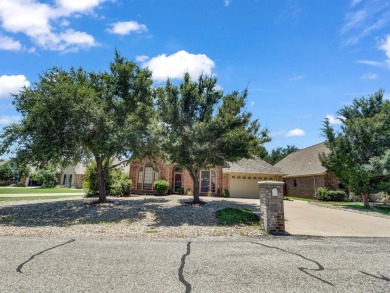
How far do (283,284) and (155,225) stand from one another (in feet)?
23.7

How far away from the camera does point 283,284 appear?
457 centimetres

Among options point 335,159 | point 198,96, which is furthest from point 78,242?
point 335,159

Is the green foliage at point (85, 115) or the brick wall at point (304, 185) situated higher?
the green foliage at point (85, 115)

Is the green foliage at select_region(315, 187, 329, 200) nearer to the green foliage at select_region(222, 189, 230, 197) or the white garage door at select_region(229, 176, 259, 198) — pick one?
the white garage door at select_region(229, 176, 259, 198)

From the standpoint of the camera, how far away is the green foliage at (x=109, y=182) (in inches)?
861

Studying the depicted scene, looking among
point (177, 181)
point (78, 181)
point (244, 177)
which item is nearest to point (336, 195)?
point (244, 177)

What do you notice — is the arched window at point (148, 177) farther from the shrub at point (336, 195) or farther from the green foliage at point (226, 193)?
the shrub at point (336, 195)

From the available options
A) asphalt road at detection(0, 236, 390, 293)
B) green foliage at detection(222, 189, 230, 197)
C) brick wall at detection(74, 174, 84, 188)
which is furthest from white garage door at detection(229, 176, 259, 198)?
brick wall at detection(74, 174, 84, 188)

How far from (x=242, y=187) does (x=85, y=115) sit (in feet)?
58.8

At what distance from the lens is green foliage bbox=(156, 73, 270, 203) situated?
563 inches

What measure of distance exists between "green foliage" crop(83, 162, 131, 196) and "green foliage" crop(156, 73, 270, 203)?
30.0 ft

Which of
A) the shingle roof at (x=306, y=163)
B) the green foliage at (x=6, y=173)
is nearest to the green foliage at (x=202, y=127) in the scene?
the shingle roof at (x=306, y=163)

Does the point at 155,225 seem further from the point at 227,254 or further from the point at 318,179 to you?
the point at 318,179

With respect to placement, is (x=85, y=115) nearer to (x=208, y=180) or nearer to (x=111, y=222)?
(x=111, y=222)
